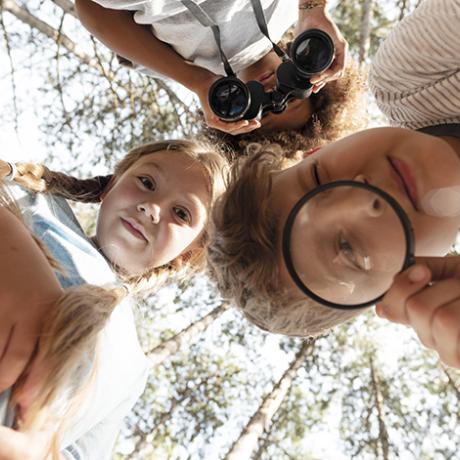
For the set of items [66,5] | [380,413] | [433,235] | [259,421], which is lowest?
[380,413]

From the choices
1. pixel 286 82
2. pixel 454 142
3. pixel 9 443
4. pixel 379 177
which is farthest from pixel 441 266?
pixel 286 82

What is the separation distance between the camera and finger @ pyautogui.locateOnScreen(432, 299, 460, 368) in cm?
105

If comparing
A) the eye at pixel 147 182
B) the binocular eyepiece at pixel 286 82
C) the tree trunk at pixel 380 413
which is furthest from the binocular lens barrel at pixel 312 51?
the tree trunk at pixel 380 413

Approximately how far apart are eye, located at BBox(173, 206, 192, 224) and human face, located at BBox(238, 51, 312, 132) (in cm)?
63

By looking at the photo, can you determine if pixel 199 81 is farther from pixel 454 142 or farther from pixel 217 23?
pixel 454 142

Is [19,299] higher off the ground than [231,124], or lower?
higher

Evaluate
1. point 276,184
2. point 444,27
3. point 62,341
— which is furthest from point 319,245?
point 444,27

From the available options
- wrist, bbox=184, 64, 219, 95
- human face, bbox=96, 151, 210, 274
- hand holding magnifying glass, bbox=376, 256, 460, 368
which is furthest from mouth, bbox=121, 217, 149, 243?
hand holding magnifying glass, bbox=376, 256, 460, 368

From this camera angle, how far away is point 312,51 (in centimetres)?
231

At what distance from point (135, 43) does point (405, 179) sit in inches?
Result: 61.7

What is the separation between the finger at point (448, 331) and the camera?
3.44ft

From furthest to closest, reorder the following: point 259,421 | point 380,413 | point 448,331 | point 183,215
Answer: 1. point 380,413
2. point 259,421
3. point 183,215
4. point 448,331

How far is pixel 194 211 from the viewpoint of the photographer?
2668 millimetres

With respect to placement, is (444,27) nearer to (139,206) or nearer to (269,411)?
(139,206)
